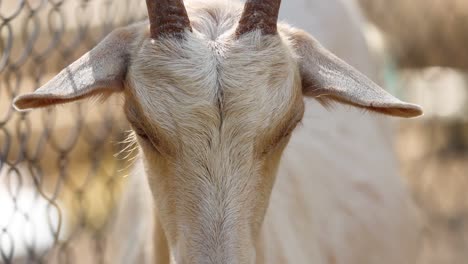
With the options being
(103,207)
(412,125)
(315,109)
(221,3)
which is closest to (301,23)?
(315,109)

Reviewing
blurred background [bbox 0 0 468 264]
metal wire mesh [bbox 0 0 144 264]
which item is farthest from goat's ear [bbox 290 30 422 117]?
blurred background [bbox 0 0 468 264]

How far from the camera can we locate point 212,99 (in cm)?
314

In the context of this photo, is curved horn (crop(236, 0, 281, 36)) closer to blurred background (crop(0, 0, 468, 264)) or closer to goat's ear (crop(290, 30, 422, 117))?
goat's ear (crop(290, 30, 422, 117))

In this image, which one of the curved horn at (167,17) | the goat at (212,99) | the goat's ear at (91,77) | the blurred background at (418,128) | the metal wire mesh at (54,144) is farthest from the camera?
the blurred background at (418,128)

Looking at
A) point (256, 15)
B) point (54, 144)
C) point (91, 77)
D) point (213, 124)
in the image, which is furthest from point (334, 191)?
point (91, 77)

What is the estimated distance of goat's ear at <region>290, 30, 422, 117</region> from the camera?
319cm

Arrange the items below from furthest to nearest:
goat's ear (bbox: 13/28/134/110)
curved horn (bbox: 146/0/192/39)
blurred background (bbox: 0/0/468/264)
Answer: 1. blurred background (bbox: 0/0/468/264)
2. curved horn (bbox: 146/0/192/39)
3. goat's ear (bbox: 13/28/134/110)

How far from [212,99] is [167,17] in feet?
1.10

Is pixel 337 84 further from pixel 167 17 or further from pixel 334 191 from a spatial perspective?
pixel 334 191

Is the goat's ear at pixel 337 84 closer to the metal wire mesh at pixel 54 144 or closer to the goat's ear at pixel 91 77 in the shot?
the goat's ear at pixel 91 77

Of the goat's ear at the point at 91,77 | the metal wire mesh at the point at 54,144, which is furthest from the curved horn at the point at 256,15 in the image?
the metal wire mesh at the point at 54,144

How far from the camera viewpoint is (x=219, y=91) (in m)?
3.15

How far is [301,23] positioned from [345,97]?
1860 millimetres

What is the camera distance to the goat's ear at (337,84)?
3189mm
